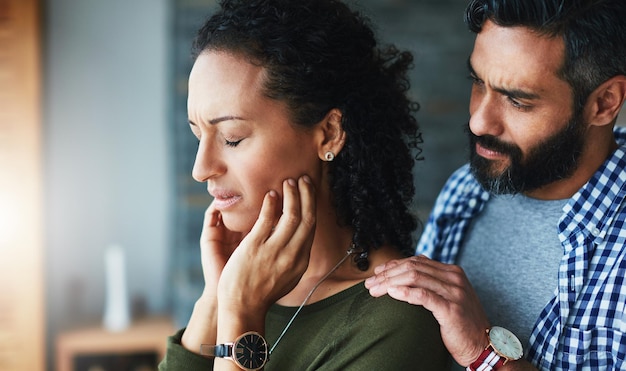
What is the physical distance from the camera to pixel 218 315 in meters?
1.43

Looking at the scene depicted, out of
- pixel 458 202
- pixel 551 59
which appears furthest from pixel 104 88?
pixel 551 59

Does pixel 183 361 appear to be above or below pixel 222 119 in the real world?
below

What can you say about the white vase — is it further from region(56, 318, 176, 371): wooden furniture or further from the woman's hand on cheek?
the woman's hand on cheek

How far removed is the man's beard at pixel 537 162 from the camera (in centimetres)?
158

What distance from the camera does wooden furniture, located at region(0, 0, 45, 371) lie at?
3.83 metres

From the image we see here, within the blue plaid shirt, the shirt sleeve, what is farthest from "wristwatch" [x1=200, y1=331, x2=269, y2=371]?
the blue plaid shirt

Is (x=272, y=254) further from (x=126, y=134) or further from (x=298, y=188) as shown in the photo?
(x=126, y=134)

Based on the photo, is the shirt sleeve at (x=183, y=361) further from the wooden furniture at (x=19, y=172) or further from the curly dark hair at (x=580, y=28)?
the wooden furniture at (x=19, y=172)

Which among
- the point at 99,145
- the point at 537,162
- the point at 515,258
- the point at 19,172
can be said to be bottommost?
the point at 19,172

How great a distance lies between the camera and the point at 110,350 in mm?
3936

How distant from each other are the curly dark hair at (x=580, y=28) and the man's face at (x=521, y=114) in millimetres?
19

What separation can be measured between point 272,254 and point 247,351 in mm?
190

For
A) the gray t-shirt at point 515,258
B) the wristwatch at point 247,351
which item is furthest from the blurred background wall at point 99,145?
the wristwatch at point 247,351

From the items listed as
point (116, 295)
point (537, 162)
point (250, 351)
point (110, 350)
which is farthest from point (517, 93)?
point (116, 295)
